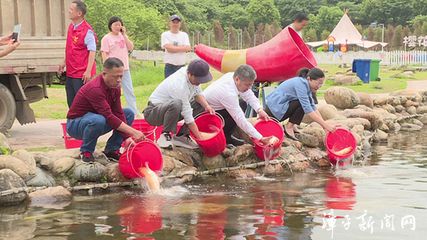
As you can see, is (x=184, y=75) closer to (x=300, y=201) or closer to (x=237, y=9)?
(x=300, y=201)

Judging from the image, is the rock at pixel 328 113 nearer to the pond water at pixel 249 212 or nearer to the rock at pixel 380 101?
the rock at pixel 380 101

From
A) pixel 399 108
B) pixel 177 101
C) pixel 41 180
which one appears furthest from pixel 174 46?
pixel 399 108

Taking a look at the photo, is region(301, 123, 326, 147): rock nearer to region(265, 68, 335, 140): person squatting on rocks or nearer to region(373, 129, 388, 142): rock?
region(265, 68, 335, 140): person squatting on rocks

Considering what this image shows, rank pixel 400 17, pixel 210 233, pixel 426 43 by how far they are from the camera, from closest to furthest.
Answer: pixel 210 233 < pixel 426 43 < pixel 400 17

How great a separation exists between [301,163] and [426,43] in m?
42.6

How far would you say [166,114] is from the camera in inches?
310

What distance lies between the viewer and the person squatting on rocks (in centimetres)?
899

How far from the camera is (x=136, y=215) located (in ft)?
20.4

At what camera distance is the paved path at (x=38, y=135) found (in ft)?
30.2

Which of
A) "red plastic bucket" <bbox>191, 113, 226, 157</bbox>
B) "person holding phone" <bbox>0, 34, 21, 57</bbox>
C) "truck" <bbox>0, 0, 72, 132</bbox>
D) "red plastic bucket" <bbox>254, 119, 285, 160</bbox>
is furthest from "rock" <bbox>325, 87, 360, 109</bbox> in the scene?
"person holding phone" <bbox>0, 34, 21, 57</bbox>

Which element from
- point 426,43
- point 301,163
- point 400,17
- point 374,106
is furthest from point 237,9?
point 301,163

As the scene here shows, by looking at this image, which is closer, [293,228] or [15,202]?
[293,228]

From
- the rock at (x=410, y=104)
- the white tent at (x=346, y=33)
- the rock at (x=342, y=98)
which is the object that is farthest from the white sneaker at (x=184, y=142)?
the white tent at (x=346, y=33)

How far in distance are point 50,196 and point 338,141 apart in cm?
403
